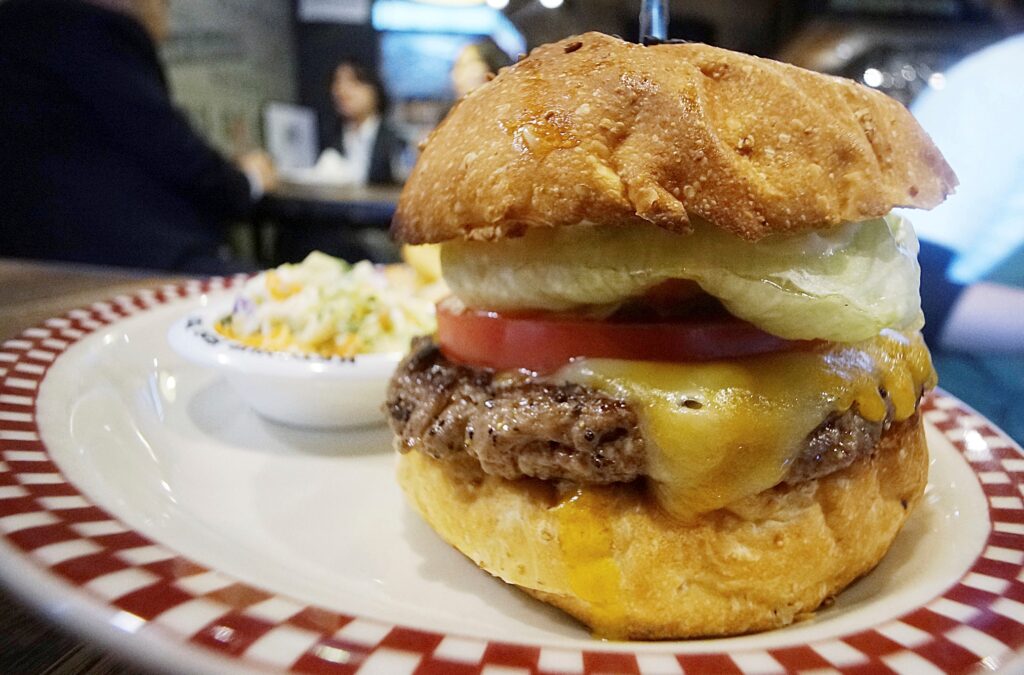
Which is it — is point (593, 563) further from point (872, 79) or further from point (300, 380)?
point (872, 79)

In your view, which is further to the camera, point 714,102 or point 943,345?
point 943,345

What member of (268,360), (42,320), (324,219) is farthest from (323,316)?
(324,219)

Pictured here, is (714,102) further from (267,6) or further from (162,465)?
(267,6)

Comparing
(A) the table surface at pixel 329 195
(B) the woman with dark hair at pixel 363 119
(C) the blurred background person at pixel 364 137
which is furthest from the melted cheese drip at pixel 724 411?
(B) the woman with dark hair at pixel 363 119

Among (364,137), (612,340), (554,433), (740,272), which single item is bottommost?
(364,137)

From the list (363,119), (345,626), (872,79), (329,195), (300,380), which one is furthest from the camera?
(363,119)

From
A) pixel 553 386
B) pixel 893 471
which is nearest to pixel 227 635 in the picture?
pixel 553 386
